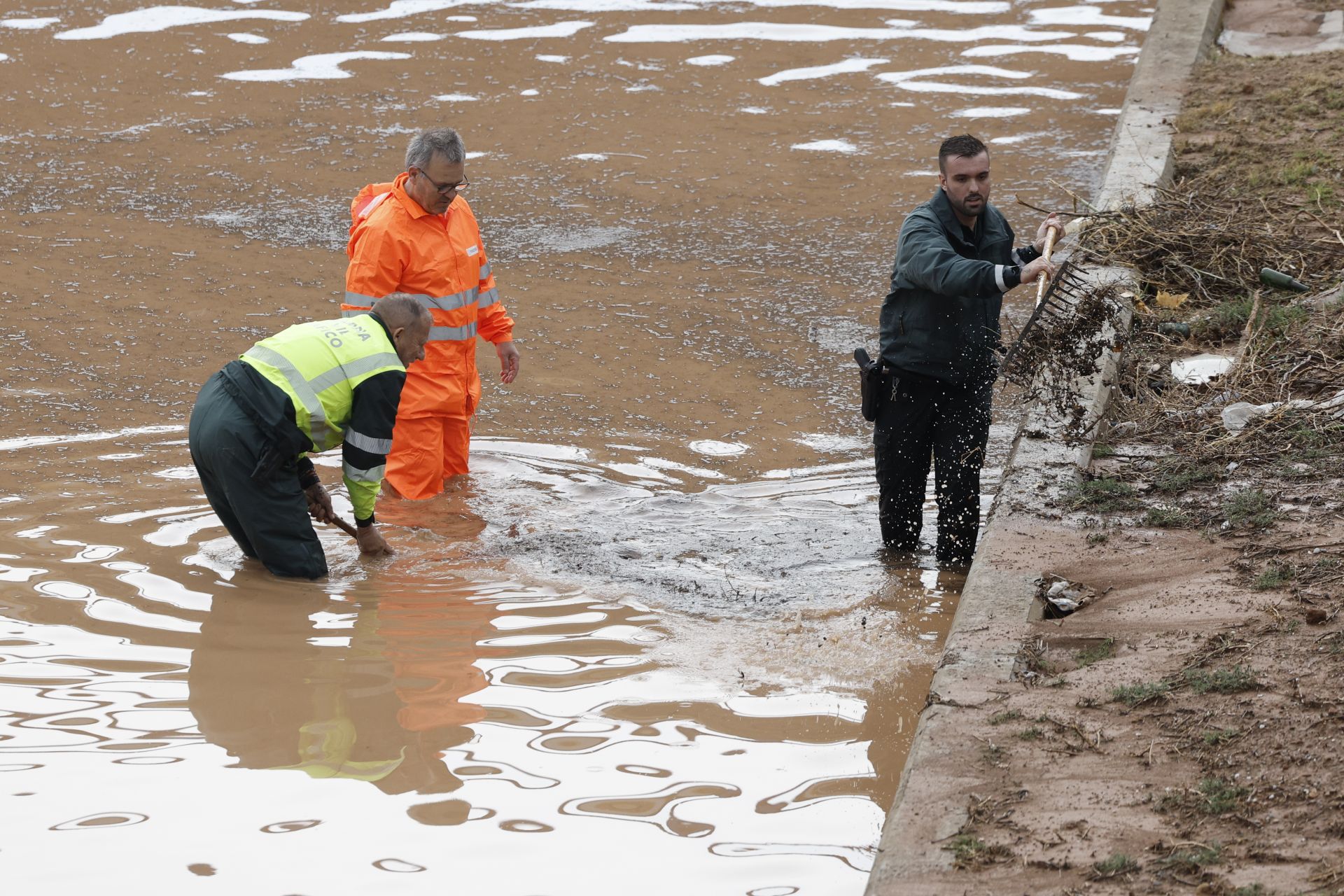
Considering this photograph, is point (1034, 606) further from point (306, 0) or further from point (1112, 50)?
point (306, 0)

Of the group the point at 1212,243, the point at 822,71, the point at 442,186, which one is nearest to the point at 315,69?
the point at 822,71

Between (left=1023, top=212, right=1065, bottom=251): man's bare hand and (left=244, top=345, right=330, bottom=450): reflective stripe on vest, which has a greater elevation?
(left=1023, top=212, right=1065, bottom=251): man's bare hand

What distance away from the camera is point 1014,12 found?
15094 millimetres

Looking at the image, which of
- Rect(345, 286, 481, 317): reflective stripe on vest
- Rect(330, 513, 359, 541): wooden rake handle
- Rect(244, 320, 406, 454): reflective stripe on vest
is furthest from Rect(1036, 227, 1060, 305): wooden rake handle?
Rect(330, 513, 359, 541): wooden rake handle

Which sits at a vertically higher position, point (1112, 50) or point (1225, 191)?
point (1112, 50)

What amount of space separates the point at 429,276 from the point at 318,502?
1.19 meters

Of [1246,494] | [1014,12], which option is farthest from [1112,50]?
[1246,494]

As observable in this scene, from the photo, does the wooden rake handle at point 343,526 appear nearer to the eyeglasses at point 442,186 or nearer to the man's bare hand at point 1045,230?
the eyeglasses at point 442,186

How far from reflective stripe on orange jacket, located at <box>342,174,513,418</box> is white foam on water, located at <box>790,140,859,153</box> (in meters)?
5.62

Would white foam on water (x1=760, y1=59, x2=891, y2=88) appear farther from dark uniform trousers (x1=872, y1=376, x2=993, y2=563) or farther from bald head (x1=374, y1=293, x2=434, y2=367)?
bald head (x1=374, y1=293, x2=434, y2=367)

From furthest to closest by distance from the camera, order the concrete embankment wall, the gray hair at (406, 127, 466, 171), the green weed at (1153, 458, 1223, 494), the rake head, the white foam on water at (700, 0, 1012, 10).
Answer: the white foam on water at (700, 0, 1012, 10), the gray hair at (406, 127, 466, 171), the green weed at (1153, 458, 1223, 494), the rake head, the concrete embankment wall

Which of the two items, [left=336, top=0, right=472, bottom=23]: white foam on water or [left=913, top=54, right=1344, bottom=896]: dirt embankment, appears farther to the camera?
A: [left=336, top=0, right=472, bottom=23]: white foam on water

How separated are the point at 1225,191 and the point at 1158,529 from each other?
14.3 ft

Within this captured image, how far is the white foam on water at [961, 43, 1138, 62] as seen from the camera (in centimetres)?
1389
